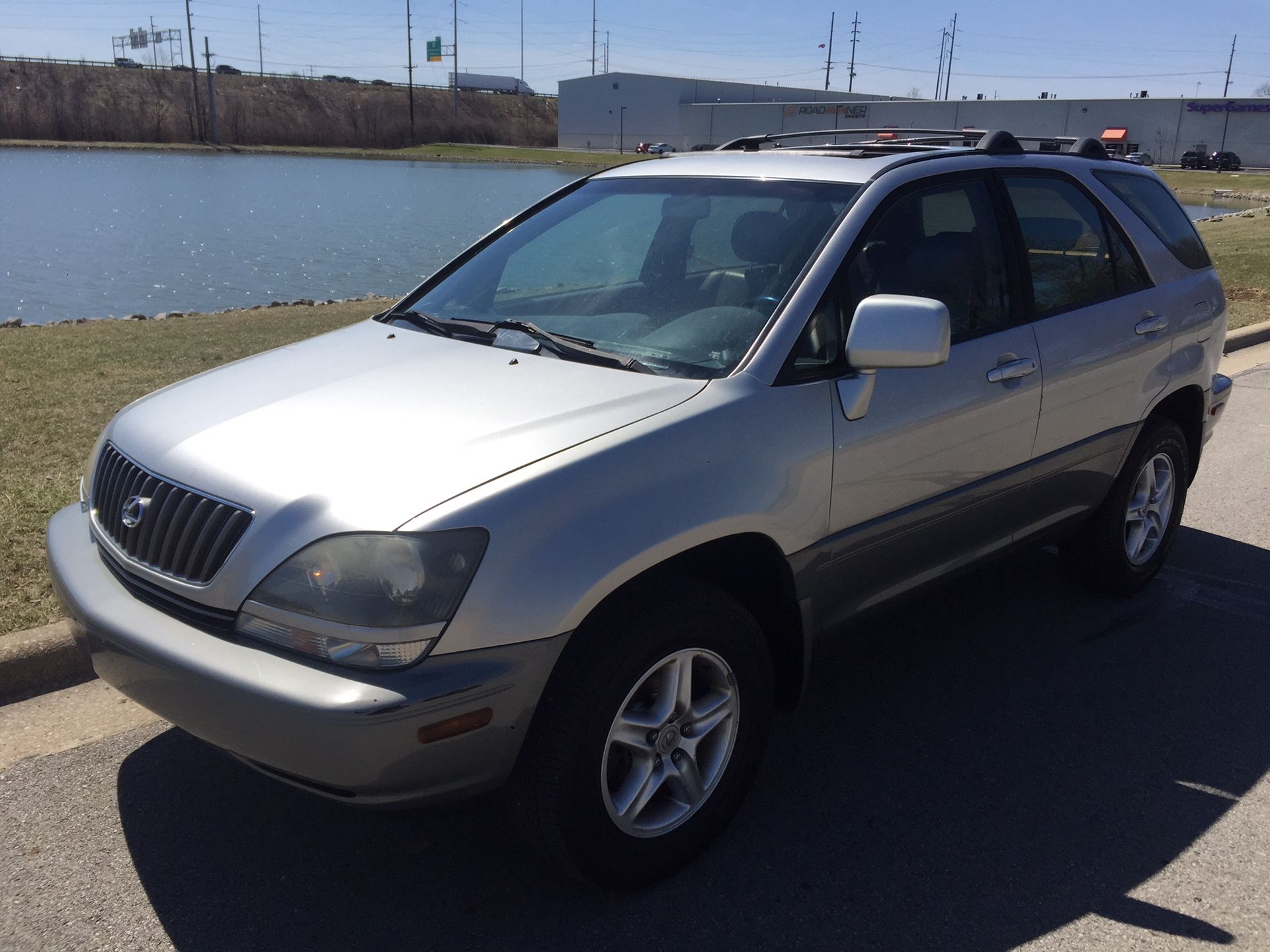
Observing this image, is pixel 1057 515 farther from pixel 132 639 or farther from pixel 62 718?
pixel 62 718

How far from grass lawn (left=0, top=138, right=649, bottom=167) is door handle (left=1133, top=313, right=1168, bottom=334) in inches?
2722

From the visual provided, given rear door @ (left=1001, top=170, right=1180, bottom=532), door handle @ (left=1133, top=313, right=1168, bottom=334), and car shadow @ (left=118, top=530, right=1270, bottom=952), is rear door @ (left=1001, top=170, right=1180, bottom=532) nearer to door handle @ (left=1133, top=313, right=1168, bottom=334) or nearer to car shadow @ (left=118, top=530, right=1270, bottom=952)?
door handle @ (left=1133, top=313, right=1168, bottom=334)

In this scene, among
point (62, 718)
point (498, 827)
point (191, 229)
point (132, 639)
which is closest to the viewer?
point (132, 639)

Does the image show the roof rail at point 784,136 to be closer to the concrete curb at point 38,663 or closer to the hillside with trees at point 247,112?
the concrete curb at point 38,663

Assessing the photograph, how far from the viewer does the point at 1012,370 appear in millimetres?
3623

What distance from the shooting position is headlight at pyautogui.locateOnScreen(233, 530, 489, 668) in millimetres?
2270

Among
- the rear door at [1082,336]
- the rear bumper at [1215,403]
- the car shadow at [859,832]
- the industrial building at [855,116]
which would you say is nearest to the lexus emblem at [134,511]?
the car shadow at [859,832]

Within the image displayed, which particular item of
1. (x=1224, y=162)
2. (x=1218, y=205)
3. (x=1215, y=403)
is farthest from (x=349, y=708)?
(x=1224, y=162)

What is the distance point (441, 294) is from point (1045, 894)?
2778 mm

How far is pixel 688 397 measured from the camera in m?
2.80

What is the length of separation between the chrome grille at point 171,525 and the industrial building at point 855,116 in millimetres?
54374

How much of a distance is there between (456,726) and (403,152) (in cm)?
9729

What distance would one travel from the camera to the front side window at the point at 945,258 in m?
3.34

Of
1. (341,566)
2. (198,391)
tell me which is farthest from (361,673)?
(198,391)
